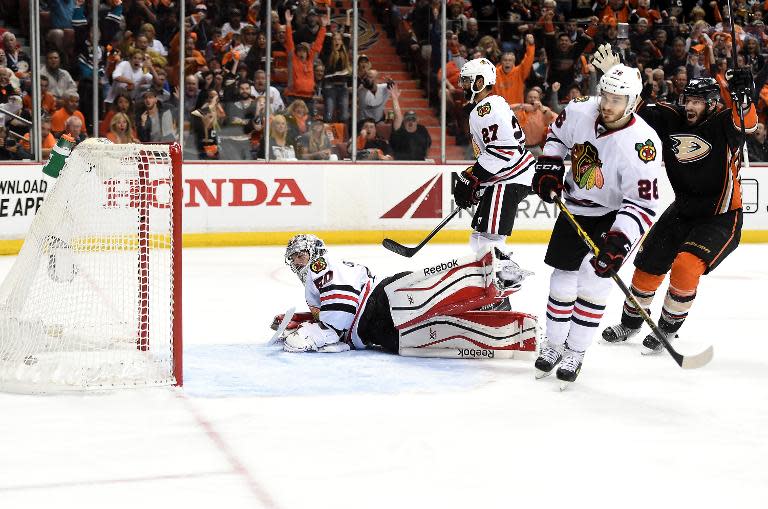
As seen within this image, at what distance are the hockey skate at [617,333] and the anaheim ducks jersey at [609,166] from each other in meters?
1.00

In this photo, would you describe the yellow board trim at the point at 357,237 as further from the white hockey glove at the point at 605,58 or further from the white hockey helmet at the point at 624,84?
the white hockey helmet at the point at 624,84

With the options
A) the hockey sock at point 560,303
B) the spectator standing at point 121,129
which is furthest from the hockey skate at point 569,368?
the spectator standing at point 121,129

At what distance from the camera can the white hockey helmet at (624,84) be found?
3582mm

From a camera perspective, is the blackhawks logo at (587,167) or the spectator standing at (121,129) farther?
the spectator standing at (121,129)

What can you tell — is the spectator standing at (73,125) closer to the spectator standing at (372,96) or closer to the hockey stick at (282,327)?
the spectator standing at (372,96)

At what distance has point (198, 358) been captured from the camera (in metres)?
4.18

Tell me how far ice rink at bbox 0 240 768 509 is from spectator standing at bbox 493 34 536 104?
15.6 feet

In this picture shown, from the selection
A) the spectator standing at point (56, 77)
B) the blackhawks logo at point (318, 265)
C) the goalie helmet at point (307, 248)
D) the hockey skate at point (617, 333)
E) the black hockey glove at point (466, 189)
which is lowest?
the hockey skate at point (617, 333)

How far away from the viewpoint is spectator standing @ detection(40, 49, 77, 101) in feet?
25.9

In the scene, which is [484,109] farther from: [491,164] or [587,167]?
[587,167]

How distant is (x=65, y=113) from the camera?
26.1 feet

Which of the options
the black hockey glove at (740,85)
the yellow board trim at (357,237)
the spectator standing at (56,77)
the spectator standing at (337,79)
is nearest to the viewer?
the black hockey glove at (740,85)

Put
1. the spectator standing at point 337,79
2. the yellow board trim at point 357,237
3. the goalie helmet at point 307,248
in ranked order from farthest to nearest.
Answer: the spectator standing at point 337,79, the yellow board trim at point 357,237, the goalie helmet at point 307,248

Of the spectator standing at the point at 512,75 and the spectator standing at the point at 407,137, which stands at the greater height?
the spectator standing at the point at 512,75
